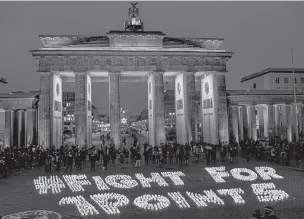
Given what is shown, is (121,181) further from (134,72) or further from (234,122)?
(234,122)

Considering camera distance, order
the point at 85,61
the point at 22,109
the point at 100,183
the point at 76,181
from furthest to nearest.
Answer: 1. the point at 22,109
2. the point at 85,61
3. the point at 76,181
4. the point at 100,183

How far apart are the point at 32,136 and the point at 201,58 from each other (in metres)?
25.5

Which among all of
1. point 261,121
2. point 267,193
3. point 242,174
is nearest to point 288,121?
point 261,121

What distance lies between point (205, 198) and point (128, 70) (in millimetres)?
26037

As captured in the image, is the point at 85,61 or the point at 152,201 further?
the point at 85,61

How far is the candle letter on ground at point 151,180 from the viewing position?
53.8 feet

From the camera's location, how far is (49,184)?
16.9m

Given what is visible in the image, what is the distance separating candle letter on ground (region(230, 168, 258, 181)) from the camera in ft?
57.2

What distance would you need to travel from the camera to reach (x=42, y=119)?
35.9 meters

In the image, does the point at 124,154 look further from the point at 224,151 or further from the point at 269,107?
the point at 269,107

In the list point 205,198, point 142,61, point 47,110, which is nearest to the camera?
point 205,198

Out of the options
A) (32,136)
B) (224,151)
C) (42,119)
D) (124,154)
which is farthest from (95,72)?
(224,151)

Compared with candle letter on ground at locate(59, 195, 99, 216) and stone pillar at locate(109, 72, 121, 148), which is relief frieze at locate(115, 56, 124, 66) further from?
candle letter on ground at locate(59, 195, 99, 216)

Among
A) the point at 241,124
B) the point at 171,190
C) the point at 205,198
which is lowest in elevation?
the point at 205,198
